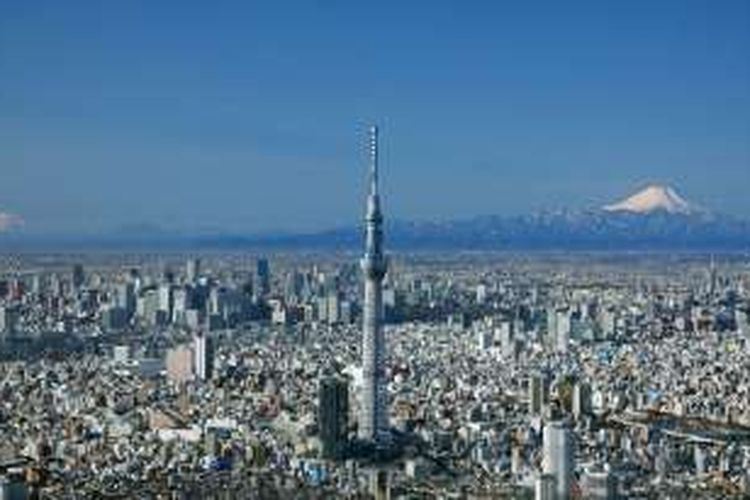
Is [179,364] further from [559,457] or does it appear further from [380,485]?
[559,457]

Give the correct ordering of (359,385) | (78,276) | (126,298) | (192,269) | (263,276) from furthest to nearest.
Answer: (263,276) < (192,269) < (78,276) < (126,298) < (359,385)

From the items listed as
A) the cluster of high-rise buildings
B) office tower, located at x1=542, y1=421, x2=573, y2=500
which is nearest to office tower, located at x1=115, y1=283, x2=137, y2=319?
the cluster of high-rise buildings

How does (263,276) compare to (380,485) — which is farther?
(263,276)

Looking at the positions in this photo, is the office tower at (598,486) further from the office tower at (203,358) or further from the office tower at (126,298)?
the office tower at (126,298)

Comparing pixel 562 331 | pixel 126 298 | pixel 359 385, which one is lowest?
pixel 359 385

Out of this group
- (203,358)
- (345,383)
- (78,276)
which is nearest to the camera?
(345,383)

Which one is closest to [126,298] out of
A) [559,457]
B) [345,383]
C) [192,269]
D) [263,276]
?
[192,269]

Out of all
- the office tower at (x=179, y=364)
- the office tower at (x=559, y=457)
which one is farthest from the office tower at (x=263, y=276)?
the office tower at (x=559, y=457)

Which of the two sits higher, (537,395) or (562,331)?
(562,331)
